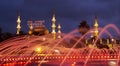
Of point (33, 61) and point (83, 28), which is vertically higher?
point (83, 28)

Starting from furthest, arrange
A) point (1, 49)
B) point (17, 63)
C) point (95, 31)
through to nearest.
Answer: point (95, 31), point (1, 49), point (17, 63)

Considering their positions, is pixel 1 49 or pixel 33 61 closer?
pixel 33 61

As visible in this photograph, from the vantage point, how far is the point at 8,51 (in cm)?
4241

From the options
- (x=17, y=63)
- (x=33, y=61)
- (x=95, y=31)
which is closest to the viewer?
(x=17, y=63)

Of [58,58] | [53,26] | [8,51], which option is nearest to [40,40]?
[53,26]

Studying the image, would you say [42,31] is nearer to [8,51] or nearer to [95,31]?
[95,31]

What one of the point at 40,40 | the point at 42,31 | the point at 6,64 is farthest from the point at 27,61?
the point at 42,31

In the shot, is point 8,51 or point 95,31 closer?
point 8,51

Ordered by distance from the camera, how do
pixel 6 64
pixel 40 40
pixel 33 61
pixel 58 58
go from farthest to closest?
pixel 40 40
pixel 58 58
pixel 33 61
pixel 6 64

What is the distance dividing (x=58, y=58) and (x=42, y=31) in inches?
1633

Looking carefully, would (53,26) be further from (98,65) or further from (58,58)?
(98,65)

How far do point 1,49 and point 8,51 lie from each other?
1986 mm

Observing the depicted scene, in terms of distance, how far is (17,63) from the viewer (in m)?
31.9

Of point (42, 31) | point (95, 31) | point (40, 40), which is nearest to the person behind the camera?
point (40, 40)
